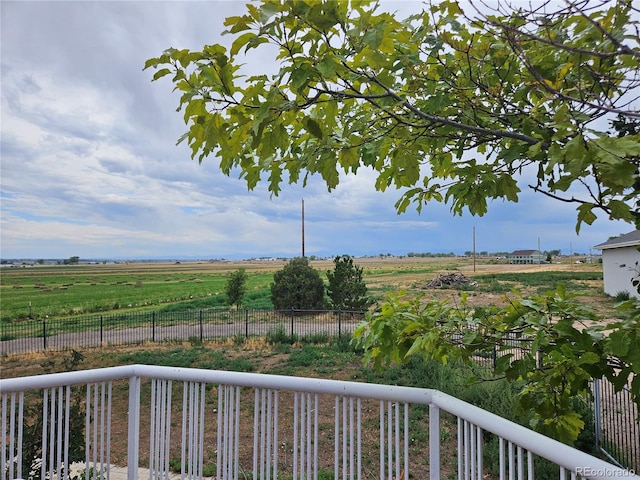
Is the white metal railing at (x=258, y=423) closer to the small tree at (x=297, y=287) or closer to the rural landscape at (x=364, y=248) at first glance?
the rural landscape at (x=364, y=248)

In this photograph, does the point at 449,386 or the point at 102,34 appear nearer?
the point at 449,386

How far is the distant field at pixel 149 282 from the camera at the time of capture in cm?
693

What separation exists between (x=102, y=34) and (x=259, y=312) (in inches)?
234

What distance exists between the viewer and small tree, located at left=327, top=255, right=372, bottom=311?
818 centimetres

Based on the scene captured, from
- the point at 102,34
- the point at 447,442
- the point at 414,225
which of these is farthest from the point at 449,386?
the point at 102,34

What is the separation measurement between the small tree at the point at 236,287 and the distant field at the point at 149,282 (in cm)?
18

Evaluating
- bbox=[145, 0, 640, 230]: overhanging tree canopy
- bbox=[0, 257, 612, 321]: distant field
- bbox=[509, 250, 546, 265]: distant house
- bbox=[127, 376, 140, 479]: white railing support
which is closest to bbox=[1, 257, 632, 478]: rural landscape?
bbox=[0, 257, 612, 321]: distant field

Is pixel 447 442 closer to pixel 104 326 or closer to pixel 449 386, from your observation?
pixel 449 386

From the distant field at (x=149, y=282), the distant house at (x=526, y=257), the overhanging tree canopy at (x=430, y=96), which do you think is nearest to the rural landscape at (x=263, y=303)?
the distant field at (x=149, y=282)

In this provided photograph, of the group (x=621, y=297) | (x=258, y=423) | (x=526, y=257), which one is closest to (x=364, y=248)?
(x=526, y=257)

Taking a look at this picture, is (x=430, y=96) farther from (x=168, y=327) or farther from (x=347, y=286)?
(x=168, y=327)

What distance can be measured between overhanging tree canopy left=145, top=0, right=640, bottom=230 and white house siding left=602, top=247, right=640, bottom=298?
11.9ft

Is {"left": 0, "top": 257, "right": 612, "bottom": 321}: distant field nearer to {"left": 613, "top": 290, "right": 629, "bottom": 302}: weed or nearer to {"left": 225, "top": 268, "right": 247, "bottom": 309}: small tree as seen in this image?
{"left": 225, "top": 268, "right": 247, "bottom": 309}: small tree

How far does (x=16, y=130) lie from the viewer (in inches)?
310
